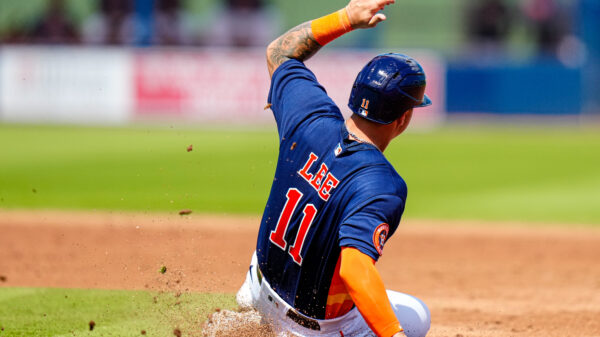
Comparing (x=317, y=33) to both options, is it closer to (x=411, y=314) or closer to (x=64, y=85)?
(x=411, y=314)

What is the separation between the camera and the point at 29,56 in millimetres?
21016

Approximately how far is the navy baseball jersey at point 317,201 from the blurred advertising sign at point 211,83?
1705 centimetres

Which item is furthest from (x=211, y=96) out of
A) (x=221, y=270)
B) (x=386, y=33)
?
(x=221, y=270)

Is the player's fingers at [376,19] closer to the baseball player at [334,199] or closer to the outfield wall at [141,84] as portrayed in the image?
the baseball player at [334,199]

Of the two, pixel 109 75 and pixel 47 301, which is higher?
pixel 47 301

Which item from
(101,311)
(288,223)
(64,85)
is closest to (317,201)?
(288,223)

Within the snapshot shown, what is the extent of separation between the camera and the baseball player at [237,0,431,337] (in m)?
3.30

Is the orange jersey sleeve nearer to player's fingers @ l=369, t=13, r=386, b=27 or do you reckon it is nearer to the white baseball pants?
the white baseball pants

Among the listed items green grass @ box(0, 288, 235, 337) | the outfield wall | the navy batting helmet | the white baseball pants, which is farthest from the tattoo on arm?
the outfield wall

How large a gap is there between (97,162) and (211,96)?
7.33 metres

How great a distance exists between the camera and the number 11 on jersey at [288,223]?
3.65m

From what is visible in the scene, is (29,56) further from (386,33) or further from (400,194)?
(400,194)

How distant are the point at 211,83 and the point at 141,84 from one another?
179cm

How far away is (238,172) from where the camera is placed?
44.0ft
